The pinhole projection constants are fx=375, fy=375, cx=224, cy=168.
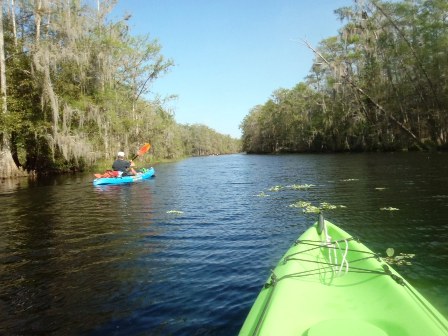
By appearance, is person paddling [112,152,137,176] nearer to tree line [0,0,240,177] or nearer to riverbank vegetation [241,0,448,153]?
tree line [0,0,240,177]

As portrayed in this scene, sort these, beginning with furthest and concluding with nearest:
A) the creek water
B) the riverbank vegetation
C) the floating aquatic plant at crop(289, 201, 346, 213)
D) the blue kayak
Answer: the riverbank vegetation, the blue kayak, the floating aquatic plant at crop(289, 201, 346, 213), the creek water

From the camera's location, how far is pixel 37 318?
4828 millimetres

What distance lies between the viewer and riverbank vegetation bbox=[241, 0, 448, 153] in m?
38.0

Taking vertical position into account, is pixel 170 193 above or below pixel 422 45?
below

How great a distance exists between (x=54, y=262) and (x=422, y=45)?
4295 cm

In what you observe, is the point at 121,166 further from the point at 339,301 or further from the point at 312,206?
the point at 339,301

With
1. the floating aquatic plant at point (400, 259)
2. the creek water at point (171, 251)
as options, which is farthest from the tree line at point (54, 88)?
the floating aquatic plant at point (400, 259)

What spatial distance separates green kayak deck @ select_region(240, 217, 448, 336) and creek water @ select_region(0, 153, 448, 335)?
34.8 inches

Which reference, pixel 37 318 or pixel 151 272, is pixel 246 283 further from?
pixel 37 318

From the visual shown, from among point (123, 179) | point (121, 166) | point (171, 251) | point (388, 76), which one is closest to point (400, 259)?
point (171, 251)

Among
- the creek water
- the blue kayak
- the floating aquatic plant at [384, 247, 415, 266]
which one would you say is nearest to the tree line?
the blue kayak

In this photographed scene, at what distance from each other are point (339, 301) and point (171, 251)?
426 centimetres

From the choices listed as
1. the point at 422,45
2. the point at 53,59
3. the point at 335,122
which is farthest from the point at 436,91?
the point at 53,59

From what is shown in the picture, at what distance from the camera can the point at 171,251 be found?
7688mm
